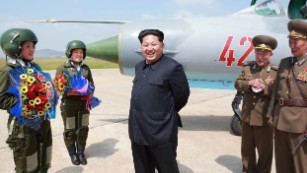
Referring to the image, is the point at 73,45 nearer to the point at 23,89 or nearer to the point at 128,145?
the point at 23,89

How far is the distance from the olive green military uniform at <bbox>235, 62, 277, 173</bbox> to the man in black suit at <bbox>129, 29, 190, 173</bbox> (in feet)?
3.59

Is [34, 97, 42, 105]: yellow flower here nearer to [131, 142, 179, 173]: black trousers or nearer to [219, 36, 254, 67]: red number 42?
[131, 142, 179, 173]: black trousers

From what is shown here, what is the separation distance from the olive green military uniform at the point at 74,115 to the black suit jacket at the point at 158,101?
1674 millimetres

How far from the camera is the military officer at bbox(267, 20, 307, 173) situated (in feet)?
8.98

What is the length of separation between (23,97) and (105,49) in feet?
8.48

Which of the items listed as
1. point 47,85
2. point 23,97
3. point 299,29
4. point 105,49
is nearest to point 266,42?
point 299,29

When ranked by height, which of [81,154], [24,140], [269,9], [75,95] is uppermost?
[269,9]

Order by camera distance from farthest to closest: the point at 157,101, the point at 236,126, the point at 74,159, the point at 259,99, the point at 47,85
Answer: the point at 236,126 < the point at 74,159 < the point at 259,99 < the point at 47,85 < the point at 157,101

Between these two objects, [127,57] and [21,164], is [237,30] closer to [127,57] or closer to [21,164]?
[127,57]

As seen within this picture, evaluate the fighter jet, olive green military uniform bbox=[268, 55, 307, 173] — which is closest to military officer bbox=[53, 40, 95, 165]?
the fighter jet

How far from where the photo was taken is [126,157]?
14.5ft

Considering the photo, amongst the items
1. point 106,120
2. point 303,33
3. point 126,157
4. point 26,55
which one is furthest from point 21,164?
point 106,120

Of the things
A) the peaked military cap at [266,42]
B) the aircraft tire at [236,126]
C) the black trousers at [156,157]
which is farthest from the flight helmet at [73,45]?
the aircraft tire at [236,126]

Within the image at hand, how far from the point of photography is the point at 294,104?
279 cm
